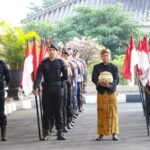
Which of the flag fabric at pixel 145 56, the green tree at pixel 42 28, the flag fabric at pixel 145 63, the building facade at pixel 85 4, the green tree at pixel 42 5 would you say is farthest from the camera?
the green tree at pixel 42 5

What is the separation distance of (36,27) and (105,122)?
2895 centimetres

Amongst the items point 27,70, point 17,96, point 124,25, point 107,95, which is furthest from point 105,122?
point 124,25

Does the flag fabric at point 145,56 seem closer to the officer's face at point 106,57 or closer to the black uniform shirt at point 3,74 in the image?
the officer's face at point 106,57

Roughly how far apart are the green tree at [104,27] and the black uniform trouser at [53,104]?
24725 mm

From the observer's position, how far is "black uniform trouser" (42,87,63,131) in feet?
35.9

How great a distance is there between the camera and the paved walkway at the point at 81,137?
10.1 metres

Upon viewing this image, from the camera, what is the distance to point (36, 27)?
129ft

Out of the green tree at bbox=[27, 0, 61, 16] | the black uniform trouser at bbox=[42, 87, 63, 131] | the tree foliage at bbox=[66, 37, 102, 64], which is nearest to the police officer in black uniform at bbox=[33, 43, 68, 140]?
the black uniform trouser at bbox=[42, 87, 63, 131]

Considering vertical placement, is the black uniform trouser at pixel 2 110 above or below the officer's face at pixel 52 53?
below

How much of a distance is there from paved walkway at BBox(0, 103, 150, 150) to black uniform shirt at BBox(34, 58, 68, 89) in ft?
3.40

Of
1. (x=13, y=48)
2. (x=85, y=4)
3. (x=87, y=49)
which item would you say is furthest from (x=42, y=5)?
(x=13, y=48)

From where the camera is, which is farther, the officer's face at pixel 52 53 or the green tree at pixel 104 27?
the green tree at pixel 104 27

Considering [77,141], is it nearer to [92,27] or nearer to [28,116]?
[28,116]

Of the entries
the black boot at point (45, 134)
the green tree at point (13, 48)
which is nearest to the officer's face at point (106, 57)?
the black boot at point (45, 134)
